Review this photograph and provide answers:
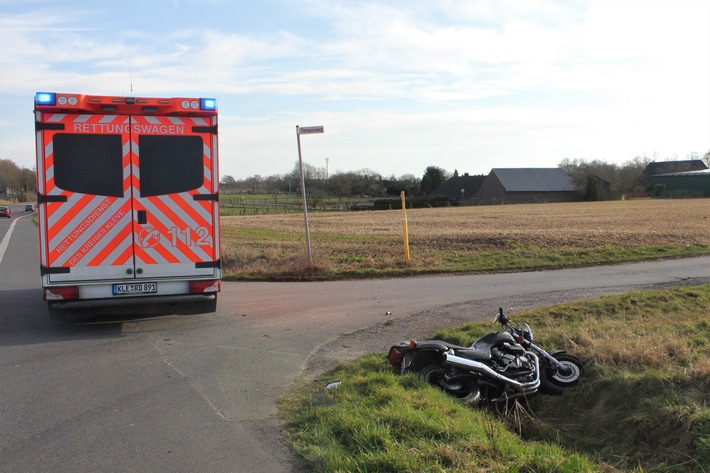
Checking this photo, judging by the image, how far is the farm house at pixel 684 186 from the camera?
105 metres

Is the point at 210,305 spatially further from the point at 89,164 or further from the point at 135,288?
the point at 89,164

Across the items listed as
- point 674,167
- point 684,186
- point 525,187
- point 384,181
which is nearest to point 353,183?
point 384,181

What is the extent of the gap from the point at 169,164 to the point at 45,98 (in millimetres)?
1716

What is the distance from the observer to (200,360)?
23.5ft

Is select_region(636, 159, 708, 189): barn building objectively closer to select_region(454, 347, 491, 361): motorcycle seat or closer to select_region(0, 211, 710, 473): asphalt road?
select_region(0, 211, 710, 473): asphalt road

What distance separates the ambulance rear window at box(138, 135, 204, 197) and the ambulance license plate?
1217 mm

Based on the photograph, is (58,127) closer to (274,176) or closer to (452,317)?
(452,317)

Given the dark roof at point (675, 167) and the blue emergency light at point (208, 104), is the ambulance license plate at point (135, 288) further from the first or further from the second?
the dark roof at point (675, 167)

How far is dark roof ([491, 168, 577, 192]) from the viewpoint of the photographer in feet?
334

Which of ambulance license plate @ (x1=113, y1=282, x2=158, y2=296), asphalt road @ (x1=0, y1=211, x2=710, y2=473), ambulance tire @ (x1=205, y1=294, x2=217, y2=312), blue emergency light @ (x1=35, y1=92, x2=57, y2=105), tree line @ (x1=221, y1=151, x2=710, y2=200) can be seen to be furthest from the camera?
tree line @ (x1=221, y1=151, x2=710, y2=200)

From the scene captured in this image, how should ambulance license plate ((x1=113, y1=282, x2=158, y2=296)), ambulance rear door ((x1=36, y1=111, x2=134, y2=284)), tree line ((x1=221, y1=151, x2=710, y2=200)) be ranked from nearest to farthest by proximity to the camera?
ambulance rear door ((x1=36, y1=111, x2=134, y2=284)), ambulance license plate ((x1=113, y1=282, x2=158, y2=296)), tree line ((x1=221, y1=151, x2=710, y2=200))

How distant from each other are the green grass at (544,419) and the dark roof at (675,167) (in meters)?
131

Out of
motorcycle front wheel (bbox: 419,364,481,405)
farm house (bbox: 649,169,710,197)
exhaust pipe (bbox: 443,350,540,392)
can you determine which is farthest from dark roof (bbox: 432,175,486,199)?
motorcycle front wheel (bbox: 419,364,481,405)

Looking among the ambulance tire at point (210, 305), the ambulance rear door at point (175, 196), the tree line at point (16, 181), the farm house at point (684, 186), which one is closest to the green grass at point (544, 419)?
the ambulance tire at point (210, 305)
